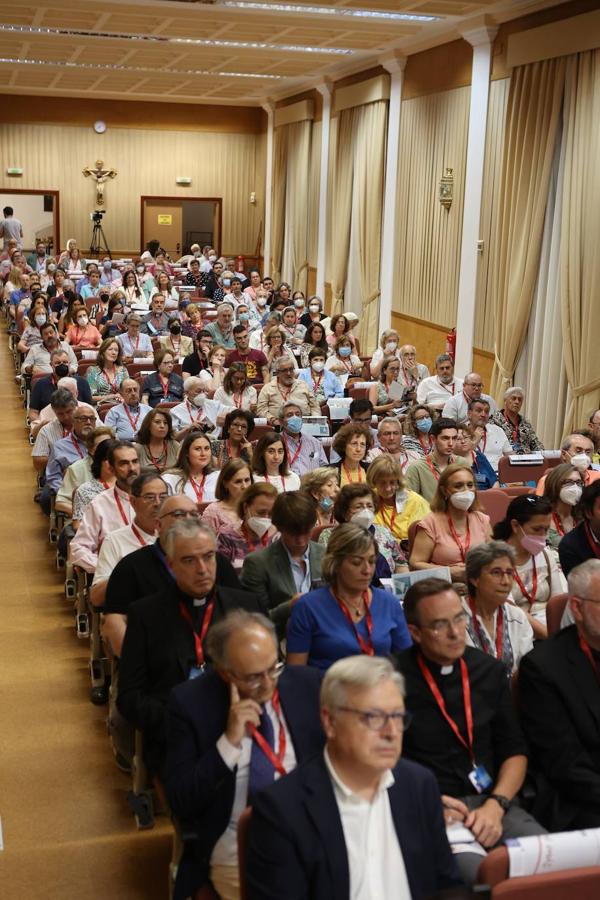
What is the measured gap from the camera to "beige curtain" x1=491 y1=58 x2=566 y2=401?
35.4 feet

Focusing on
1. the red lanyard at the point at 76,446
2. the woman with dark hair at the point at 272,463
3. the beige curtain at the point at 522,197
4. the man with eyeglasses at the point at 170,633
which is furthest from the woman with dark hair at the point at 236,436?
the beige curtain at the point at 522,197

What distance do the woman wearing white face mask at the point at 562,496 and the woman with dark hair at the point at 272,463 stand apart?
157 centimetres

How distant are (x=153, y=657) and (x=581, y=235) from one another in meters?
7.86

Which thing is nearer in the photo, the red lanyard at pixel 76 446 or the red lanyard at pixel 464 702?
the red lanyard at pixel 464 702

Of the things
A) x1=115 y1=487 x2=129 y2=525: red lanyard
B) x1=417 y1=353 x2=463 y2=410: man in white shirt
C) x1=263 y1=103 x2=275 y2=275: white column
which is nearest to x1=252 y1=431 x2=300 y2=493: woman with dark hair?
x1=115 y1=487 x2=129 y2=525: red lanyard

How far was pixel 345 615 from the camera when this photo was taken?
154 inches

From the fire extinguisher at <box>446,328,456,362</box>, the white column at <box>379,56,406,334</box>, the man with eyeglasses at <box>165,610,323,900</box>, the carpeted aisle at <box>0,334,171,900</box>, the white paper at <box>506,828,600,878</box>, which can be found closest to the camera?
the white paper at <box>506,828,600,878</box>

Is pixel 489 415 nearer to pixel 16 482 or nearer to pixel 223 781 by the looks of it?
pixel 16 482

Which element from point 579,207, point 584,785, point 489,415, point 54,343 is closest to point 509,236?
point 579,207

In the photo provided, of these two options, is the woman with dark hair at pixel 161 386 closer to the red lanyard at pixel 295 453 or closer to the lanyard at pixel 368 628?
the red lanyard at pixel 295 453

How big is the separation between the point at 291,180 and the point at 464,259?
1005cm

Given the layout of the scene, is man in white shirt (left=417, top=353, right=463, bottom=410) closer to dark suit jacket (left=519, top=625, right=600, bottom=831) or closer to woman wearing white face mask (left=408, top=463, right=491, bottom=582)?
woman wearing white face mask (left=408, top=463, right=491, bottom=582)

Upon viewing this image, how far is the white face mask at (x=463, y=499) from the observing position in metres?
5.39

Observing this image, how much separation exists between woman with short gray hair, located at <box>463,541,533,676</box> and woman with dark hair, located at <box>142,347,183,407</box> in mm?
6361
